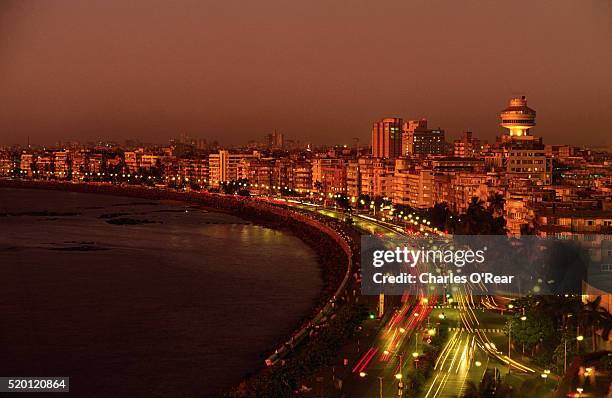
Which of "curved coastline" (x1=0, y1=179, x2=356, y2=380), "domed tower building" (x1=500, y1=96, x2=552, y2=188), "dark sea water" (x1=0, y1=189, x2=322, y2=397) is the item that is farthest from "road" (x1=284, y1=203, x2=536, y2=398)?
"domed tower building" (x1=500, y1=96, x2=552, y2=188)

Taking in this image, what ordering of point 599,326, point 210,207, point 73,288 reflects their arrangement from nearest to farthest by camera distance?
point 599,326 → point 73,288 → point 210,207

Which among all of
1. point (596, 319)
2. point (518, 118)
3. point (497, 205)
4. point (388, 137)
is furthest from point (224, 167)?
point (596, 319)

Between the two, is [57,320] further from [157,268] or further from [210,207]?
[210,207]

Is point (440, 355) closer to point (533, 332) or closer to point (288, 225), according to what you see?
point (533, 332)

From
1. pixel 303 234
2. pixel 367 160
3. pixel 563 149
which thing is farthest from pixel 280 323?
pixel 563 149

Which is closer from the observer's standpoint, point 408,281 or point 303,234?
point 408,281
